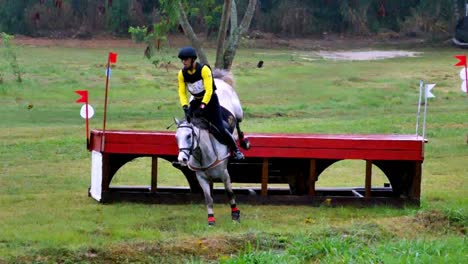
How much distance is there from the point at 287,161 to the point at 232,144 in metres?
2.19

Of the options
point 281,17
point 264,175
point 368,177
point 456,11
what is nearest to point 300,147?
point 264,175

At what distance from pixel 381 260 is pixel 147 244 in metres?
2.55

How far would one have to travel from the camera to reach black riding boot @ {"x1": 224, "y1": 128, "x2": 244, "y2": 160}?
12520 mm

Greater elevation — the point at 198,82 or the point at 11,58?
the point at 198,82

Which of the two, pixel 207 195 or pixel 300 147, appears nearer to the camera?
pixel 207 195

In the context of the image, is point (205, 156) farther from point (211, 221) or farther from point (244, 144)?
point (244, 144)

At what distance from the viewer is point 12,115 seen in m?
27.7

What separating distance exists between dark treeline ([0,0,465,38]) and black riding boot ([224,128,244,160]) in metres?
39.9

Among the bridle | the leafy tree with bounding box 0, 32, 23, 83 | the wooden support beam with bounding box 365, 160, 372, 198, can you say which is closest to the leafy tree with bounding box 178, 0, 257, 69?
the leafy tree with bounding box 0, 32, 23, 83

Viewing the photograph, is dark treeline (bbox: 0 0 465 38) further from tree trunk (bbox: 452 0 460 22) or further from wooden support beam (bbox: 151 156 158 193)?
wooden support beam (bbox: 151 156 158 193)

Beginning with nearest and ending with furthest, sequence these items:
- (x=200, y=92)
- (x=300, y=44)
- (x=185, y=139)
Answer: (x=185, y=139) → (x=200, y=92) → (x=300, y=44)

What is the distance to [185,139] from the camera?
11750mm

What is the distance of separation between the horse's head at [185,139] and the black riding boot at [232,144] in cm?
62

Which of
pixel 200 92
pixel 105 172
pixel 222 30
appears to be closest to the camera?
pixel 200 92
